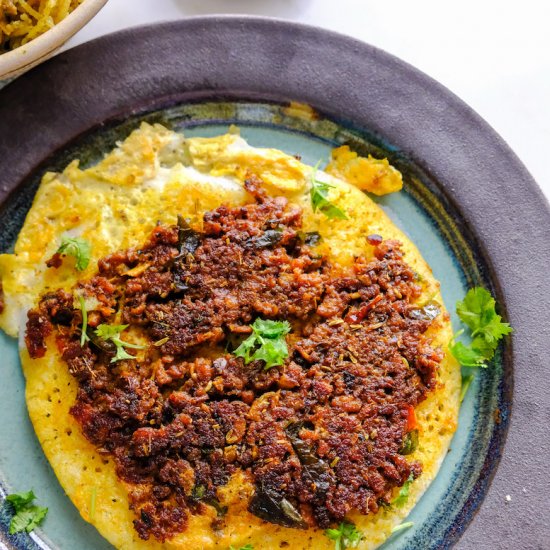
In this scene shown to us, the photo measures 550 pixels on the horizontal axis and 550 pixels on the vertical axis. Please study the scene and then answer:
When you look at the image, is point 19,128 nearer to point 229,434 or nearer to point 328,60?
point 328,60

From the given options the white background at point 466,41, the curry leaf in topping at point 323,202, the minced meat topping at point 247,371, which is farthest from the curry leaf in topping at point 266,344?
the white background at point 466,41

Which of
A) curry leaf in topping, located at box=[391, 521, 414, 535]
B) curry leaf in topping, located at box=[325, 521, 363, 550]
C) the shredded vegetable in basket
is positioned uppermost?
the shredded vegetable in basket

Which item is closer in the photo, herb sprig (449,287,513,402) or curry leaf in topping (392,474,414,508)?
curry leaf in topping (392,474,414,508)

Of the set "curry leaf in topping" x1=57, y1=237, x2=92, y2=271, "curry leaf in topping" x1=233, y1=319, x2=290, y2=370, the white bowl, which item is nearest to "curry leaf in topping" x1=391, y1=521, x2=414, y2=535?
"curry leaf in topping" x1=233, y1=319, x2=290, y2=370

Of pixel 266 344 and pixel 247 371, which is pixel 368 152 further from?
pixel 247 371

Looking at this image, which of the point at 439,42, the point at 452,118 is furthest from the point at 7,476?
the point at 439,42

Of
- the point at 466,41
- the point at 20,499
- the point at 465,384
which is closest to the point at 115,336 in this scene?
the point at 20,499

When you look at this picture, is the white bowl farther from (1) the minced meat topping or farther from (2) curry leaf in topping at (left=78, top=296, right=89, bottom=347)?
(2) curry leaf in topping at (left=78, top=296, right=89, bottom=347)
